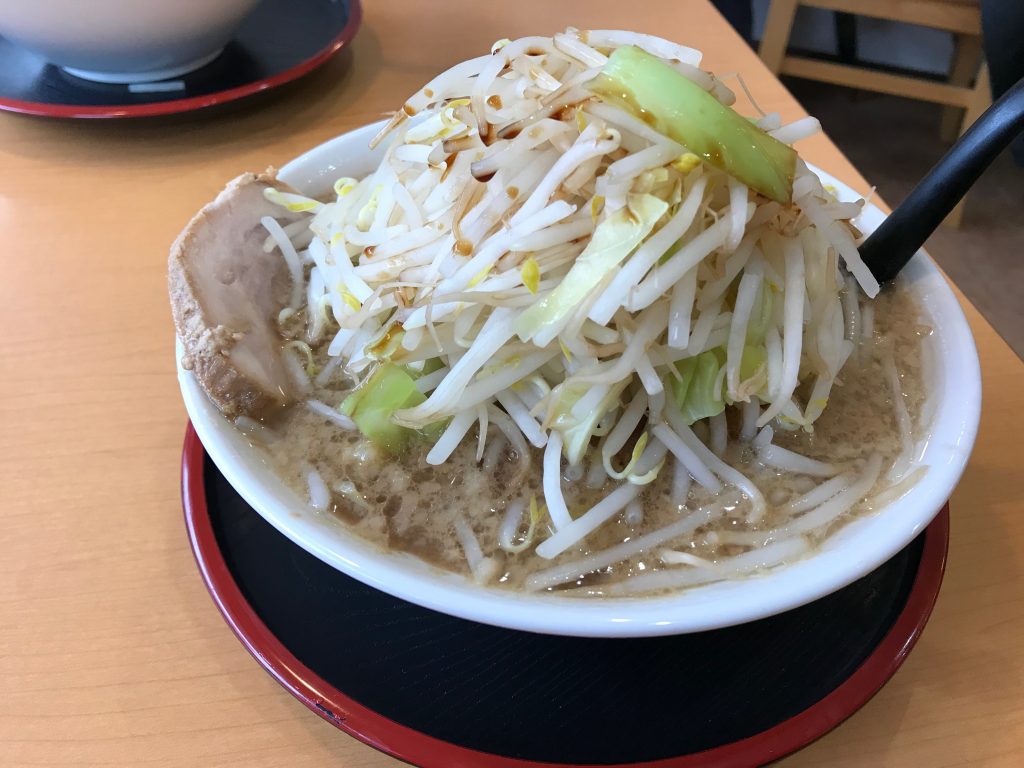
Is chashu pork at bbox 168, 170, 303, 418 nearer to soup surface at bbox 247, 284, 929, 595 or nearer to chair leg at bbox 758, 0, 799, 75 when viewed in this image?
soup surface at bbox 247, 284, 929, 595

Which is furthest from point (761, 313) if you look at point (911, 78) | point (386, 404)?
point (911, 78)

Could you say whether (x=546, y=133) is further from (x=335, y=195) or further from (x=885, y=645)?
(x=885, y=645)

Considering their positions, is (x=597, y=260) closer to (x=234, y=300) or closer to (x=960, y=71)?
(x=234, y=300)

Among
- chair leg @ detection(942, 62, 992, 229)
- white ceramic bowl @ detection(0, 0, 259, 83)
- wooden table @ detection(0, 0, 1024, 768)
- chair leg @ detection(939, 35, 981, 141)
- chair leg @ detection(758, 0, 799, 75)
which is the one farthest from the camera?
chair leg @ detection(939, 35, 981, 141)

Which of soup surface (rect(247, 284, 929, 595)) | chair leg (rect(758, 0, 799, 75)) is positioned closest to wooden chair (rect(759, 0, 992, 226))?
chair leg (rect(758, 0, 799, 75))

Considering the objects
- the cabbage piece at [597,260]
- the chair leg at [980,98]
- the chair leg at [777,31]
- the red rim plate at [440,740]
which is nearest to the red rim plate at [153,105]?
the red rim plate at [440,740]

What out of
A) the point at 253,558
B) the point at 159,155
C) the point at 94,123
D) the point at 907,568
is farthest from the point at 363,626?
the point at 94,123
